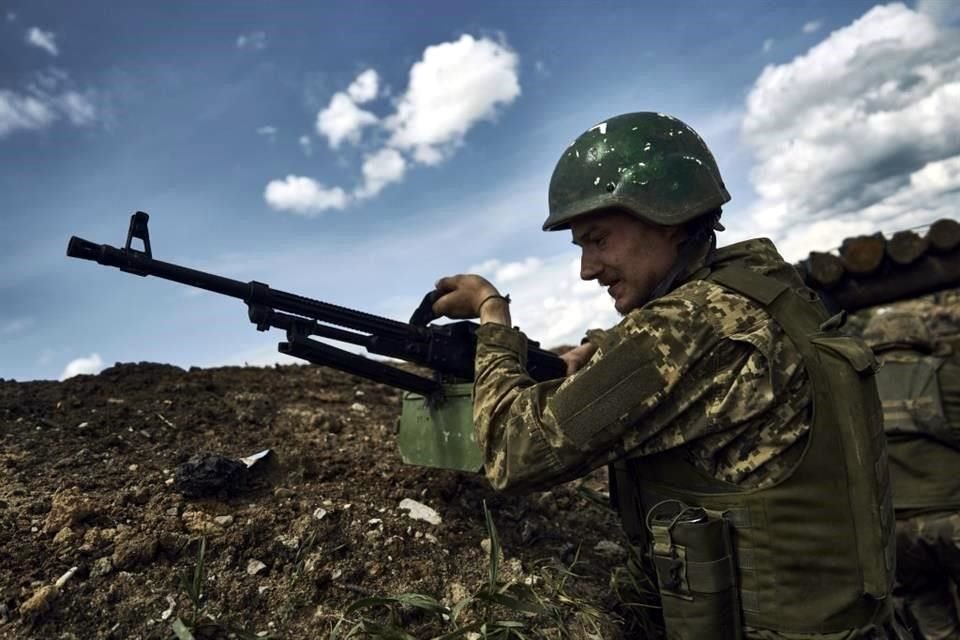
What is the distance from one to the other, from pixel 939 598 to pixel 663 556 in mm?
4143

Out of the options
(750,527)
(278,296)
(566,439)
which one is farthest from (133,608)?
(750,527)

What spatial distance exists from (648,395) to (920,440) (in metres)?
3.75

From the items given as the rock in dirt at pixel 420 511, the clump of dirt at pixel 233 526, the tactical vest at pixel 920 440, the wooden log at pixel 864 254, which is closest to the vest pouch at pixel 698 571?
the clump of dirt at pixel 233 526

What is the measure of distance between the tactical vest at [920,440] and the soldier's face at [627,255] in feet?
10.3

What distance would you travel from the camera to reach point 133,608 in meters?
3.07

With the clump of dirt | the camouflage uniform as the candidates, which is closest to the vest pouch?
the camouflage uniform

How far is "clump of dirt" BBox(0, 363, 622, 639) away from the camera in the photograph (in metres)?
3.12

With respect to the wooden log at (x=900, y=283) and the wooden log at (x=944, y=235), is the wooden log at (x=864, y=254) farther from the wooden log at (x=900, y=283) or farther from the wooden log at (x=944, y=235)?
the wooden log at (x=944, y=235)

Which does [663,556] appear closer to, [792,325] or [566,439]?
[566,439]

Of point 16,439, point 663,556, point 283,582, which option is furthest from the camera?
point 16,439

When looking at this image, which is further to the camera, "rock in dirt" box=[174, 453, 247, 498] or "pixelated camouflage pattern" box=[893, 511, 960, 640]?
"pixelated camouflage pattern" box=[893, 511, 960, 640]

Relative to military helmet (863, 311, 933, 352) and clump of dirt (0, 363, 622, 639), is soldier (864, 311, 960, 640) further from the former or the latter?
clump of dirt (0, 363, 622, 639)

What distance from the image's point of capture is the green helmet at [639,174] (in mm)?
2875

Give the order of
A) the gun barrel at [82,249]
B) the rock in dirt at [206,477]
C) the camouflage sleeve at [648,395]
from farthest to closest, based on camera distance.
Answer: the rock in dirt at [206,477] → the gun barrel at [82,249] → the camouflage sleeve at [648,395]
